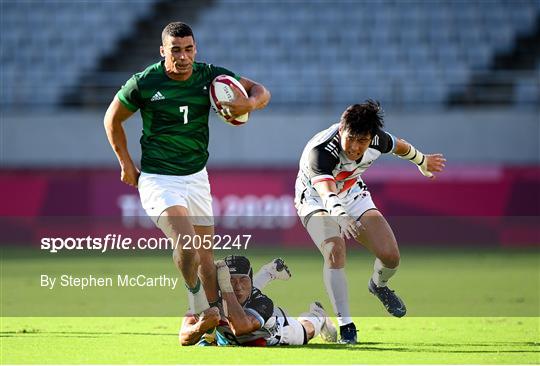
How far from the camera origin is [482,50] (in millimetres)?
22516

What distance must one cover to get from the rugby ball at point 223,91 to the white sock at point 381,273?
5.93 ft

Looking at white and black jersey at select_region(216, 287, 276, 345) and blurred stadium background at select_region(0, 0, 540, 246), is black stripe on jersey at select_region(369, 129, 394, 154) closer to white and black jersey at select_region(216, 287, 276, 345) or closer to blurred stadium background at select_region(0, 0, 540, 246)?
white and black jersey at select_region(216, 287, 276, 345)

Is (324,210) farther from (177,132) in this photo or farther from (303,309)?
(303,309)

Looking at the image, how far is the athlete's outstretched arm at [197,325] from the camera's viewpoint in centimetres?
764

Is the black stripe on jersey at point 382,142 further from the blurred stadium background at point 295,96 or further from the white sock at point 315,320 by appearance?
the blurred stadium background at point 295,96

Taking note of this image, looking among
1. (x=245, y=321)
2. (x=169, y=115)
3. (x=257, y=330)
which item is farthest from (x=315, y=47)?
(x=245, y=321)

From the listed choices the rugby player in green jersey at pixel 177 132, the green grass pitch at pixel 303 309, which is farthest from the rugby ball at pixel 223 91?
the green grass pitch at pixel 303 309

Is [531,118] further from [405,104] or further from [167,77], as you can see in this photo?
[167,77]

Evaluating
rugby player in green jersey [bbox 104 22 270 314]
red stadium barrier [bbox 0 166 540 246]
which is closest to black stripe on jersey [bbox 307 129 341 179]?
rugby player in green jersey [bbox 104 22 270 314]

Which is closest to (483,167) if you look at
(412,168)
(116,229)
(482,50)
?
(412,168)

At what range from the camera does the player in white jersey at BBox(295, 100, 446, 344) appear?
8.17 metres

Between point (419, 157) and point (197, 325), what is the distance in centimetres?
256

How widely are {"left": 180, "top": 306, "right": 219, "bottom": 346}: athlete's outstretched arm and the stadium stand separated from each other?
44.3 feet

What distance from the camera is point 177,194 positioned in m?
7.88
